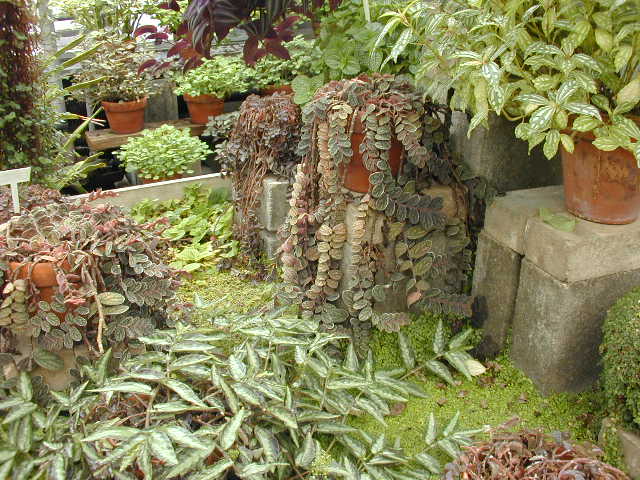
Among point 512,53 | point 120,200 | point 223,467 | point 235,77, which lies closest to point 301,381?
point 223,467

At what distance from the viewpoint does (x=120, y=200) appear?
379 centimetres

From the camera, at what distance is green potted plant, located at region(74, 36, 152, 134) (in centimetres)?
464

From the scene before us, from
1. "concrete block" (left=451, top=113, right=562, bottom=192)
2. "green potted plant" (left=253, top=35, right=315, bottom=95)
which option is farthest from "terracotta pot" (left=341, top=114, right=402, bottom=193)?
"green potted plant" (left=253, top=35, right=315, bottom=95)

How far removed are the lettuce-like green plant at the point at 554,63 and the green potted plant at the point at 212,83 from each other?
287 centimetres

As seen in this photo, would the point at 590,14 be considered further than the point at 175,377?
No

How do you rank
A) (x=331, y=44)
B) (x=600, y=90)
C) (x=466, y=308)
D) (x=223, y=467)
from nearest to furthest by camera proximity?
(x=223, y=467) → (x=600, y=90) → (x=466, y=308) → (x=331, y=44)

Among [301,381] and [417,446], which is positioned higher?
[301,381]

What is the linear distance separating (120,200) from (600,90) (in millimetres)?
2859

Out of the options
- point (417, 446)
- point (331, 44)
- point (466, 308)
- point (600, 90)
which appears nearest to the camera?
point (600, 90)

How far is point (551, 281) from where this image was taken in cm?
210

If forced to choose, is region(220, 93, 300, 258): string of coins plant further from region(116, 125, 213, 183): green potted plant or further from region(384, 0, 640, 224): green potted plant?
region(384, 0, 640, 224): green potted plant

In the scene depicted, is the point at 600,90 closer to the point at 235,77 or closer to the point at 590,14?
the point at 590,14

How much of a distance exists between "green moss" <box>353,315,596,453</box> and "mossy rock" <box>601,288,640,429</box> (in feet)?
0.82

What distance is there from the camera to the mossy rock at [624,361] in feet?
5.90
